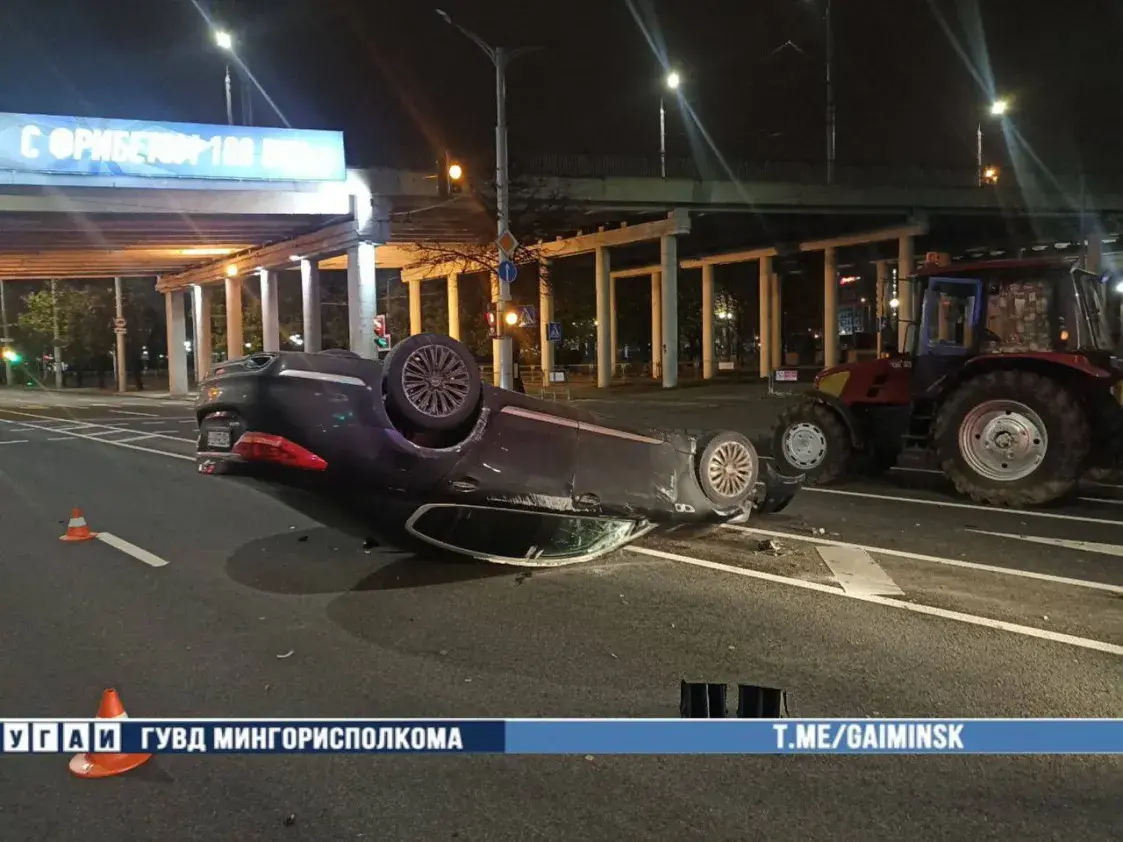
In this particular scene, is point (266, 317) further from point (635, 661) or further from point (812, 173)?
point (635, 661)

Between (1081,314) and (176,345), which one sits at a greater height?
(176,345)

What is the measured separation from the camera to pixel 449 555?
7.30m

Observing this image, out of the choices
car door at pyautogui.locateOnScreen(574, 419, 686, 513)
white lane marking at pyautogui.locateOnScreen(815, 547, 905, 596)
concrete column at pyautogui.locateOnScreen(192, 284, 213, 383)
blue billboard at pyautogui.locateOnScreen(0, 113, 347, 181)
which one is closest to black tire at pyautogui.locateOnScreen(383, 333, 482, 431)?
car door at pyautogui.locateOnScreen(574, 419, 686, 513)

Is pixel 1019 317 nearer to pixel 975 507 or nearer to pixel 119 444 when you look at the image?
pixel 975 507

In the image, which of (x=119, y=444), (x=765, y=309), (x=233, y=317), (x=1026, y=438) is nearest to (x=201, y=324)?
(x=233, y=317)

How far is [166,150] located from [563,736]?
27451mm

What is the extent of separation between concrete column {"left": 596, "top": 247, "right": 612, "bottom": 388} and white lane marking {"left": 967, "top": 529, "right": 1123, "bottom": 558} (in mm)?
31354

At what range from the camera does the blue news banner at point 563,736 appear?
3146mm

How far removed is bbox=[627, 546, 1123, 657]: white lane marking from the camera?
5.49m

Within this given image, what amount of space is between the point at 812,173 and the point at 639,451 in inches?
1234

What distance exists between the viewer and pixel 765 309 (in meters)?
44.1

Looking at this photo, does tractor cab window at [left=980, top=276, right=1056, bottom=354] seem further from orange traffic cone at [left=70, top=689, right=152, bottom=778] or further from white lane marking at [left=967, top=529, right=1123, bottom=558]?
orange traffic cone at [left=70, top=689, right=152, bottom=778]

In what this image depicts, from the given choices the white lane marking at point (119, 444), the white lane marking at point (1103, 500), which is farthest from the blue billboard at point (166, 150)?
the white lane marking at point (1103, 500)

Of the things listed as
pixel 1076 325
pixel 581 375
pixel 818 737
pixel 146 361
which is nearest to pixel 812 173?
pixel 581 375
